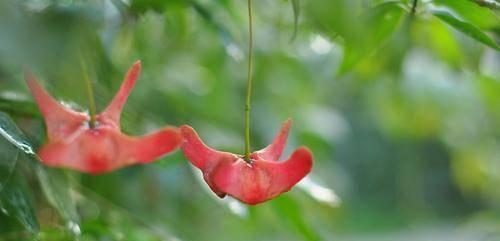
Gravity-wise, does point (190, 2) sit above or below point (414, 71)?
below

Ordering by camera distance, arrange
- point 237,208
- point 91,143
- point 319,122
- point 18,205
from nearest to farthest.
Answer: point 91,143
point 18,205
point 237,208
point 319,122

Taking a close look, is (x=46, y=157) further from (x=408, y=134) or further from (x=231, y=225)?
(x=408, y=134)

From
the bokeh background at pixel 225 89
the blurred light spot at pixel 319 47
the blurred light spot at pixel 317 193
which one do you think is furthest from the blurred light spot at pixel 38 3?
the blurred light spot at pixel 319 47

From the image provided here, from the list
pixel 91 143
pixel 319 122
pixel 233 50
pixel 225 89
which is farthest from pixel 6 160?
pixel 319 122

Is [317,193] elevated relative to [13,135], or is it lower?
elevated

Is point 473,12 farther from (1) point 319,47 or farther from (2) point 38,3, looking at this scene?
(1) point 319,47

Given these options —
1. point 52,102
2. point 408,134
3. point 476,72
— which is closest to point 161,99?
point 476,72

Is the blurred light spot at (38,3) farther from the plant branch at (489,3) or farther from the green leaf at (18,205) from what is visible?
the plant branch at (489,3)

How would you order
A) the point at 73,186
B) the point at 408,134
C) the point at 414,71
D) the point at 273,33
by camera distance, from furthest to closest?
the point at 408,134
the point at 414,71
the point at 273,33
the point at 73,186
